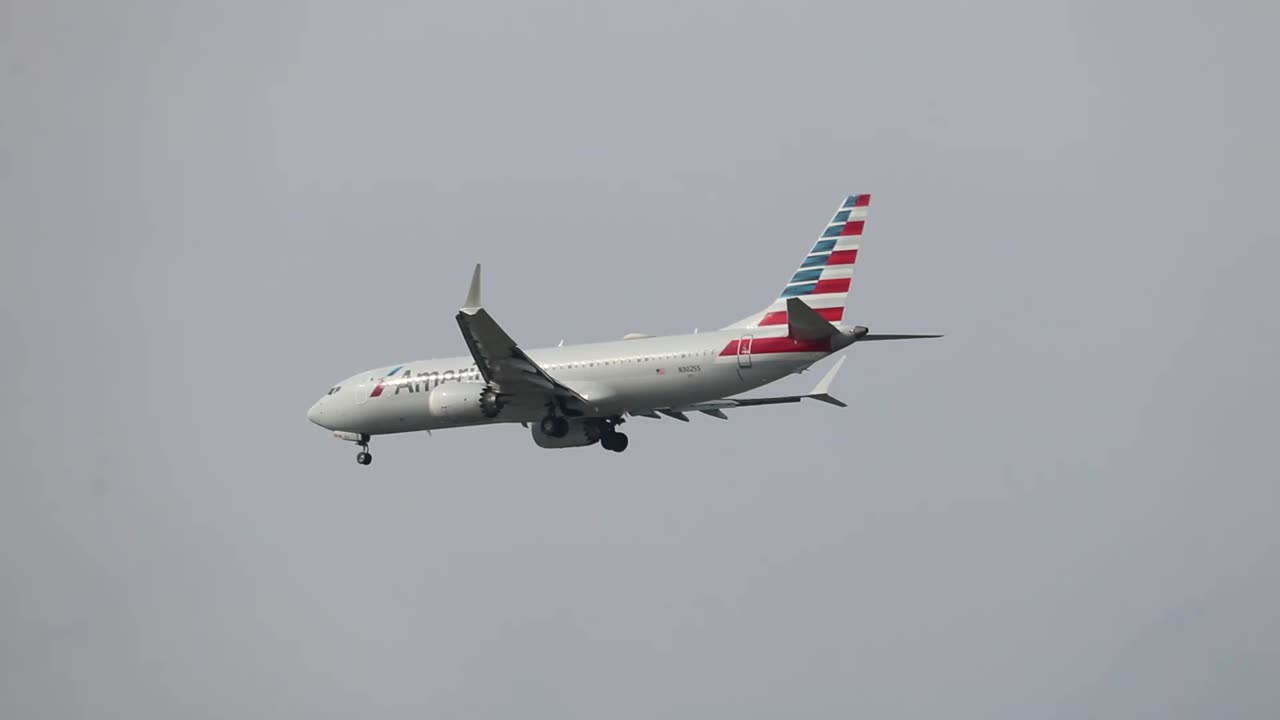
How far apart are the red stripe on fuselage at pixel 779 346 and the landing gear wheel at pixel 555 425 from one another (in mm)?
6296

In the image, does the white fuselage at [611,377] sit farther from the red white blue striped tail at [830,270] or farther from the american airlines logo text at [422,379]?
the red white blue striped tail at [830,270]

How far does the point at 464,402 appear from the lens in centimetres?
5816

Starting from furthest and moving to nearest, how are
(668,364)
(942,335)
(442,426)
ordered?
(442,426) → (668,364) → (942,335)

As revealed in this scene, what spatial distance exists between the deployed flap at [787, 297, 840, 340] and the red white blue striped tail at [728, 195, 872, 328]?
157 cm

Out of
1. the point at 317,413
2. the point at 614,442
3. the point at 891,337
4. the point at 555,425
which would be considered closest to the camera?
the point at 891,337

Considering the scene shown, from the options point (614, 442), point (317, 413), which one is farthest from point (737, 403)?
point (317, 413)

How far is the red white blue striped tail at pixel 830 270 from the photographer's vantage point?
55188mm

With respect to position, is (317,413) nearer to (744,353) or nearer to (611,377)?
(611,377)

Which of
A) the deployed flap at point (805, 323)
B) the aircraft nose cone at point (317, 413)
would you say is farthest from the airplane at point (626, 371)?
the aircraft nose cone at point (317, 413)

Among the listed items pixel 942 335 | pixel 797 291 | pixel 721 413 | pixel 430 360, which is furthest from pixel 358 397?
pixel 942 335

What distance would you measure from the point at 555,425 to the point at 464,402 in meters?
2.91

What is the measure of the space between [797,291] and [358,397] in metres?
16.0

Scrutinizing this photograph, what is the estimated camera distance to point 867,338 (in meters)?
53.4

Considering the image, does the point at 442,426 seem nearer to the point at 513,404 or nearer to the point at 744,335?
the point at 513,404
